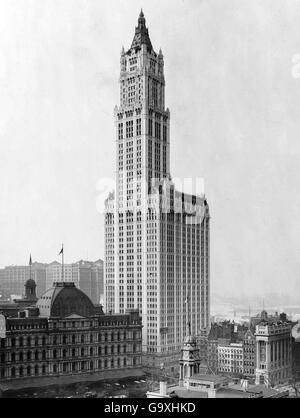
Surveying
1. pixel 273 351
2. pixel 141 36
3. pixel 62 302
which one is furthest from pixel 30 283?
pixel 141 36

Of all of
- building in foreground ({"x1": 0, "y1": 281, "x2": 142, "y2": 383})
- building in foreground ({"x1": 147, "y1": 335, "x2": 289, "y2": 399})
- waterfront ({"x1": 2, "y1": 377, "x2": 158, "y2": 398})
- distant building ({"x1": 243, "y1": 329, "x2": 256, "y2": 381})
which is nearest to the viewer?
building in foreground ({"x1": 147, "y1": 335, "x2": 289, "y2": 399})

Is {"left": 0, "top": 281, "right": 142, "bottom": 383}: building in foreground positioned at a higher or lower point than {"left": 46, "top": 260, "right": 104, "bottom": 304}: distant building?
lower

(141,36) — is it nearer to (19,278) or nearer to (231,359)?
(19,278)

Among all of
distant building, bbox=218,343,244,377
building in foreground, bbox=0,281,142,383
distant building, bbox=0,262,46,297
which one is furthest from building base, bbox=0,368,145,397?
distant building, bbox=0,262,46,297

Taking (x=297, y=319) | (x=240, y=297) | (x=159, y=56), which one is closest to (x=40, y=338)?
(x=240, y=297)

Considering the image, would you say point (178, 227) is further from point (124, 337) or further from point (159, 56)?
point (159, 56)

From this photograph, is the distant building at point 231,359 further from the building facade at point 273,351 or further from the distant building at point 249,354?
the building facade at point 273,351

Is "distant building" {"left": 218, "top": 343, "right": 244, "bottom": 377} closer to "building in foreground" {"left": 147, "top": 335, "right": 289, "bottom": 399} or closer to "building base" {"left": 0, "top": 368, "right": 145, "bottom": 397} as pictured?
"building in foreground" {"left": 147, "top": 335, "right": 289, "bottom": 399}
